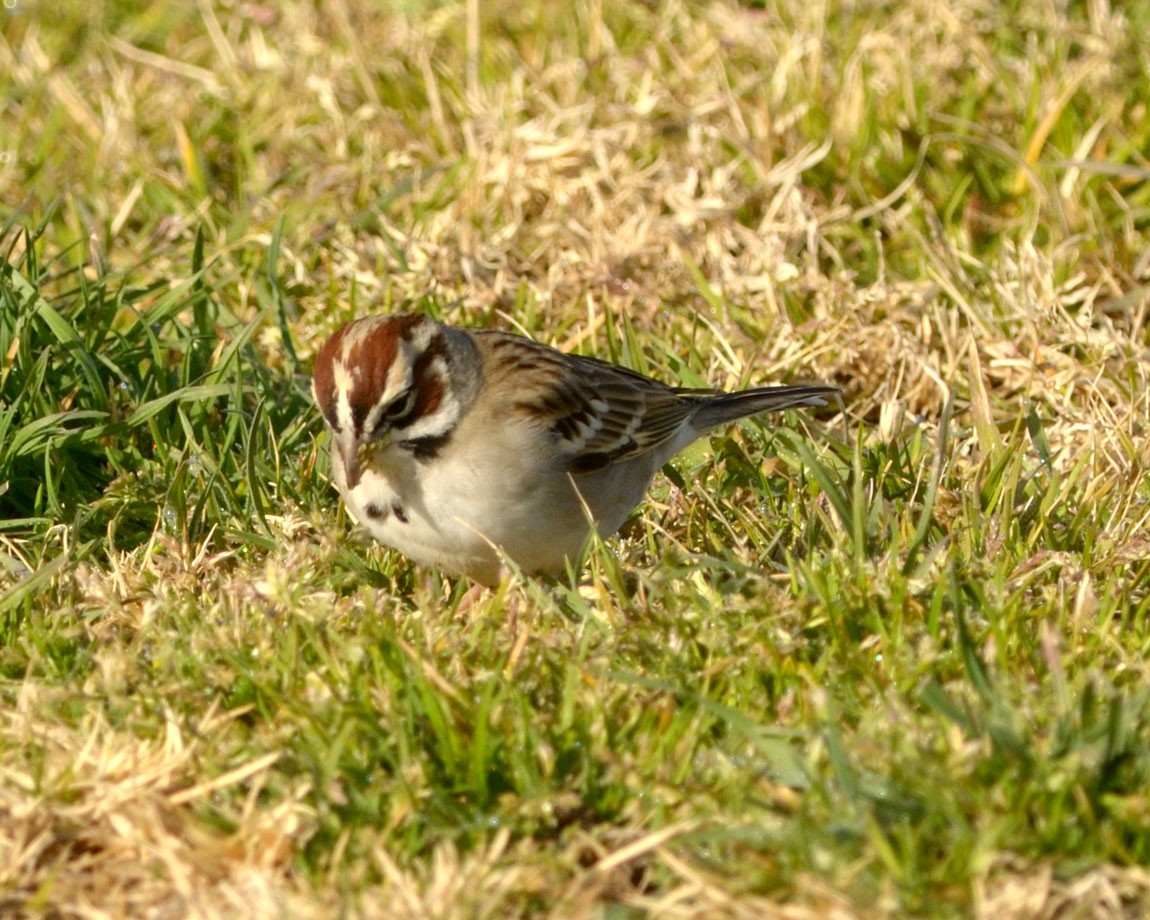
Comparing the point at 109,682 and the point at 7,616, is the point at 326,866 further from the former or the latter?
the point at 7,616

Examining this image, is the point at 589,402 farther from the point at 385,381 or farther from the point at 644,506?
the point at 385,381

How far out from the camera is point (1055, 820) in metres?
3.13

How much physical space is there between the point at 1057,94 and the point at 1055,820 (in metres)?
4.23

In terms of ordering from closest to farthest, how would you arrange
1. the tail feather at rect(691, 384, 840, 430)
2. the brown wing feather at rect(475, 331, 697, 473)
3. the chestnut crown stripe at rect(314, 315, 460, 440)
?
the chestnut crown stripe at rect(314, 315, 460, 440), the brown wing feather at rect(475, 331, 697, 473), the tail feather at rect(691, 384, 840, 430)

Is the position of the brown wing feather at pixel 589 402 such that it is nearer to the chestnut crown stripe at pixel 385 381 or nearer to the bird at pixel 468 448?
the bird at pixel 468 448

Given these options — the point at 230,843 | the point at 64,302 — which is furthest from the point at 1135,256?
the point at 230,843

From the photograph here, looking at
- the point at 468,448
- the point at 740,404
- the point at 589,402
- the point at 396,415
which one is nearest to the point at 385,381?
the point at 396,415

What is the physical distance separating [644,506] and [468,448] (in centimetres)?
91

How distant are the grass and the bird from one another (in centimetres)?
18

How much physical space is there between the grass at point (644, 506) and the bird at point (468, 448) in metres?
0.18

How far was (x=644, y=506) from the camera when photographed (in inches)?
199

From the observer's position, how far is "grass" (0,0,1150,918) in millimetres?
3252

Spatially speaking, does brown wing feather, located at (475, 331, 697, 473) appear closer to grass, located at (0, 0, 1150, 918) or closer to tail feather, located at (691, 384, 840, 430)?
tail feather, located at (691, 384, 840, 430)

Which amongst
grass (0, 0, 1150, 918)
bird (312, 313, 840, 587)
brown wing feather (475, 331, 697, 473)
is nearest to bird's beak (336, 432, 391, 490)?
bird (312, 313, 840, 587)
